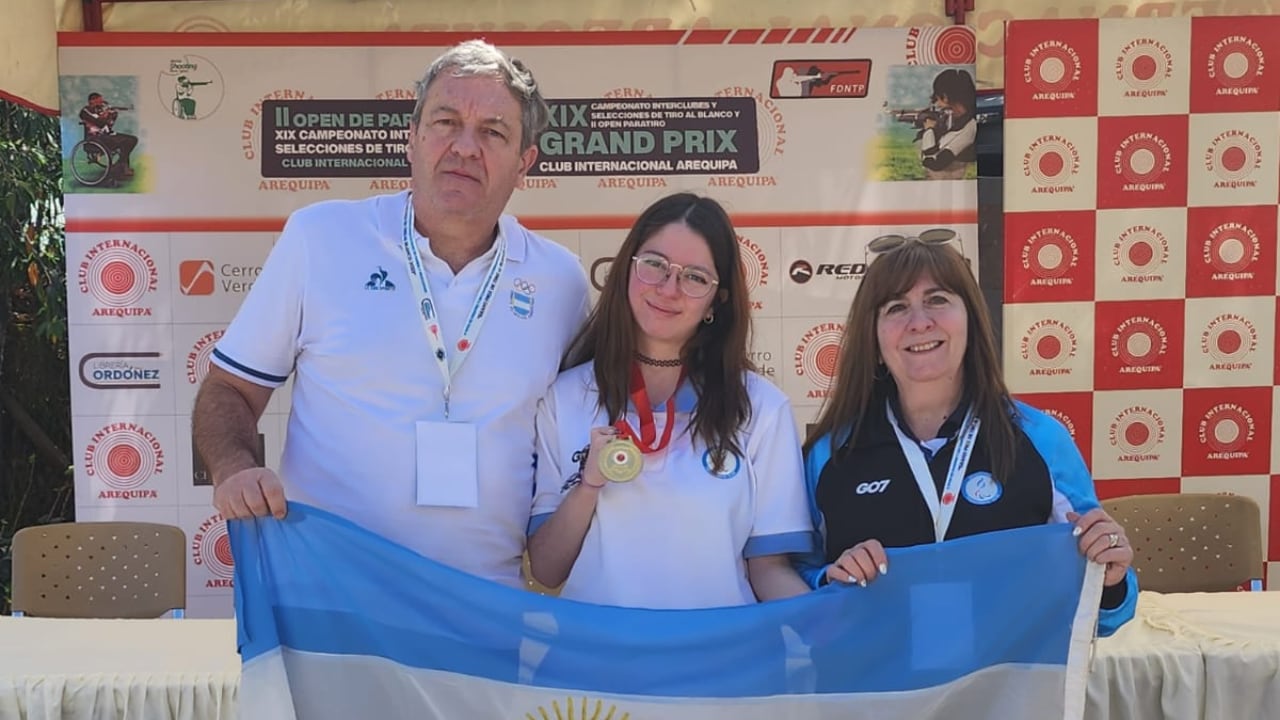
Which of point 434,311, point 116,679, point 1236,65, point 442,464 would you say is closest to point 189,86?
point 116,679

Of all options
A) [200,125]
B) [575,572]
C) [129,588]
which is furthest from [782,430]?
[200,125]

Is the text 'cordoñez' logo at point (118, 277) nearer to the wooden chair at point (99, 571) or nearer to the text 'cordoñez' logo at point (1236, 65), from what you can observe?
the wooden chair at point (99, 571)

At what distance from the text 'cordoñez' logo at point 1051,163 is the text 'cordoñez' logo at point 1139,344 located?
0.60 meters

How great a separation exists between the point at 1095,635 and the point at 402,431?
4.31 ft

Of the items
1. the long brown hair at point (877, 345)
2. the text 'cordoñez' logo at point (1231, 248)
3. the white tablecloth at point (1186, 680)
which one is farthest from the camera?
the text 'cordoñez' logo at point (1231, 248)

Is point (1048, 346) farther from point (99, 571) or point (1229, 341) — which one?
point (99, 571)

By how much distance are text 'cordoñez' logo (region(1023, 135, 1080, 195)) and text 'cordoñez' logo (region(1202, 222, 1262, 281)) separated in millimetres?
606

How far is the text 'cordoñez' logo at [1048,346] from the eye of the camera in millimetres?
4047

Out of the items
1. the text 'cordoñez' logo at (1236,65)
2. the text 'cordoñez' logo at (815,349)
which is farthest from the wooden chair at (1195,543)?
the text 'cordoñez' logo at (1236,65)

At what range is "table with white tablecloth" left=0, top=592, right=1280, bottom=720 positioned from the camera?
7.63 ft

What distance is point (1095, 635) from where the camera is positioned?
6.05 ft

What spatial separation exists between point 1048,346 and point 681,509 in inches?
107

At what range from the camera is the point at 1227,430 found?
4090mm

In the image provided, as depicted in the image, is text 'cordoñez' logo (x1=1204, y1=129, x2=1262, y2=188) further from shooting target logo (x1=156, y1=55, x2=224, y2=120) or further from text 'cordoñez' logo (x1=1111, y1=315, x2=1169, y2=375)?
shooting target logo (x1=156, y1=55, x2=224, y2=120)
